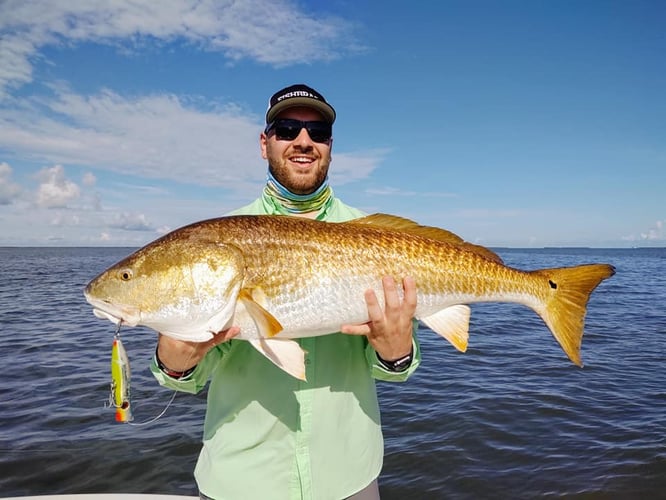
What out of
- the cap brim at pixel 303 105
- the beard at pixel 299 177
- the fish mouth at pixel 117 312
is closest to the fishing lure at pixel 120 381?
the fish mouth at pixel 117 312

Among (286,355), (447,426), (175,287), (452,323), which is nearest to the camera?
(286,355)

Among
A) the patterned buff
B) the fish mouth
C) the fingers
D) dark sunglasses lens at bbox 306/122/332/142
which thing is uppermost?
dark sunglasses lens at bbox 306/122/332/142

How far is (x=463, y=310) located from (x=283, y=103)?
6.23ft

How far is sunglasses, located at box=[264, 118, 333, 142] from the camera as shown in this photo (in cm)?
345

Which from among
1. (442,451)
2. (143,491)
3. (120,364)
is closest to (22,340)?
(143,491)

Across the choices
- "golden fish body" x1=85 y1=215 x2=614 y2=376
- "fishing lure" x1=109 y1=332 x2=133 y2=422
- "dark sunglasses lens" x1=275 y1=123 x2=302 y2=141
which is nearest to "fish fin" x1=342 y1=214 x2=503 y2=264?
"golden fish body" x1=85 y1=215 x2=614 y2=376

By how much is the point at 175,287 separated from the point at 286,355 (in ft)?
2.61

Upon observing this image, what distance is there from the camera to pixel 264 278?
9.41 feet

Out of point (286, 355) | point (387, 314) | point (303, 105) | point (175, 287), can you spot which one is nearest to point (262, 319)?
point (286, 355)

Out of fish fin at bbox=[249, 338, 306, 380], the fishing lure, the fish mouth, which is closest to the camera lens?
fish fin at bbox=[249, 338, 306, 380]

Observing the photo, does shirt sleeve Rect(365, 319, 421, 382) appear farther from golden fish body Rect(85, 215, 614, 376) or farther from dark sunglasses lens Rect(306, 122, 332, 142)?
dark sunglasses lens Rect(306, 122, 332, 142)

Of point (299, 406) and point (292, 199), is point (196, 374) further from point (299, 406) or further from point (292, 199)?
point (292, 199)

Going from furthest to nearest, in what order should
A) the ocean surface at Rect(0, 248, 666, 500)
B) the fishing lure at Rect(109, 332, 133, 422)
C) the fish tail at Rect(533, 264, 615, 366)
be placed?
the ocean surface at Rect(0, 248, 666, 500) < the fish tail at Rect(533, 264, 615, 366) < the fishing lure at Rect(109, 332, 133, 422)

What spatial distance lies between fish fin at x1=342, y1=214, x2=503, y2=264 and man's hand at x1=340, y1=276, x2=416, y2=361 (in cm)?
46
